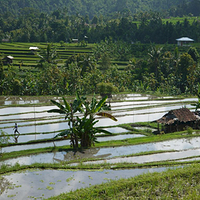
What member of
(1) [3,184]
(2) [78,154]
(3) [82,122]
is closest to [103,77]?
(3) [82,122]

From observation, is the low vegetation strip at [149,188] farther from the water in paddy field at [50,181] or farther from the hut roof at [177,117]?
the hut roof at [177,117]

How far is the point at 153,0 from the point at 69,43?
126 meters

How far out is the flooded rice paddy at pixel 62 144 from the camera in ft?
36.8

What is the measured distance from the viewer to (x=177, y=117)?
20594 mm

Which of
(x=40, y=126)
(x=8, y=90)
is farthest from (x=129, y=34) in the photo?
(x=40, y=126)

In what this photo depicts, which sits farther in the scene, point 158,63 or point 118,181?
point 158,63

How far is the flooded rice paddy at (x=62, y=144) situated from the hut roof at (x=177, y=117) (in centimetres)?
140

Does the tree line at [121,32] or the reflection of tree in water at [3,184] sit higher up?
the tree line at [121,32]

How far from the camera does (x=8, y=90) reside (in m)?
32.8

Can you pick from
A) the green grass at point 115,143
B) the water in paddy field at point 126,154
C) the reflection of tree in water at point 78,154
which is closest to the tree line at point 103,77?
the green grass at point 115,143

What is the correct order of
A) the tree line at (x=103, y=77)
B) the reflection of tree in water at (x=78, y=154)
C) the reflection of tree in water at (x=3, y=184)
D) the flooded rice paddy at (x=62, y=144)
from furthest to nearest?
the tree line at (x=103, y=77) → the reflection of tree in water at (x=78, y=154) → the flooded rice paddy at (x=62, y=144) → the reflection of tree in water at (x=3, y=184)

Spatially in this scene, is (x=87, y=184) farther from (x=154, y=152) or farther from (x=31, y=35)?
(x=31, y=35)

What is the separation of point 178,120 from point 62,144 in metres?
7.26

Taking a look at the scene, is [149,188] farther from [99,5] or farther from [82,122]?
[99,5]
